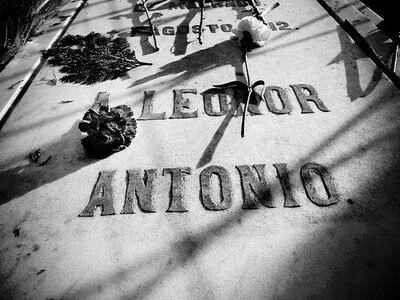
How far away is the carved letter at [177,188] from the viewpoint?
161 cm

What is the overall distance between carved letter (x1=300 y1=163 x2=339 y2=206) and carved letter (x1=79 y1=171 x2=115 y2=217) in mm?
1232

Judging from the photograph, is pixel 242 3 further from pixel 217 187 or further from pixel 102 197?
pixel 102 197

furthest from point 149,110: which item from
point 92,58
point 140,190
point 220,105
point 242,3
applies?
point 242,3

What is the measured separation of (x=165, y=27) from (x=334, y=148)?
2.33 m

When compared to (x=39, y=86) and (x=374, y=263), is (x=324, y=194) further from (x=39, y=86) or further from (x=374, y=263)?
(x=39, y=86)

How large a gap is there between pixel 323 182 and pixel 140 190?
1.18m

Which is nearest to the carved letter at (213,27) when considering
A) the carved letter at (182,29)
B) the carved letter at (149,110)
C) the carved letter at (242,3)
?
the carved letter at (182,29)

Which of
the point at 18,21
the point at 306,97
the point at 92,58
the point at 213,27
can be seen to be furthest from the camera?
the point at 18,21

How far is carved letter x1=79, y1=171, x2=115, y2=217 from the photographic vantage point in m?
1.61

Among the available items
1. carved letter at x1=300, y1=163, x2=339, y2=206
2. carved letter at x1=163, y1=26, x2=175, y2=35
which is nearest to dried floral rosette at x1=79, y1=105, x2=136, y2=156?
carved letter at x1=300, y1=163, x2=339, y2=206

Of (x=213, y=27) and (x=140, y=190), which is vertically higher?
(x=213, y=27)

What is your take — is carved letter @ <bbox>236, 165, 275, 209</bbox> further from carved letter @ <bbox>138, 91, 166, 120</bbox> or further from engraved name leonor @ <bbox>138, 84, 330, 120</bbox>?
carved letter @ <bbox>138, 91, 166, 120</bbox>

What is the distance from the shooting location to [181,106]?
2.19 metres

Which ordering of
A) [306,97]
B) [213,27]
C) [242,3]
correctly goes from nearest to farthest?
1. [306,97]
2. [213,27]
3. [242,3]
